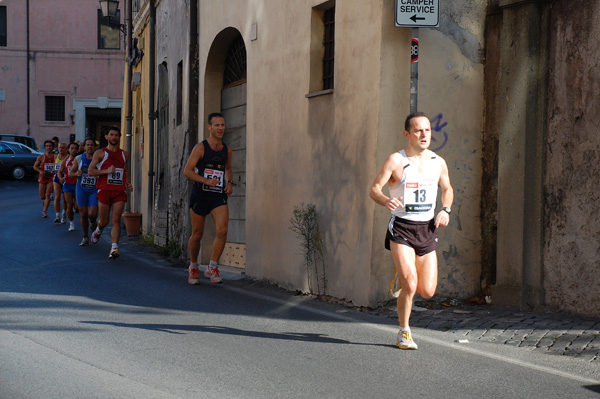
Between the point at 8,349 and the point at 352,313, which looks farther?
the point at 352,313

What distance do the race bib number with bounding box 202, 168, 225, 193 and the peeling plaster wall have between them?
13.2ft

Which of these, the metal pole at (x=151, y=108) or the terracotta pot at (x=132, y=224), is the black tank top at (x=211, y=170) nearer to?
the metal pole at (x=151, y=108)

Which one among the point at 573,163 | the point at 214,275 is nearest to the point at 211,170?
the point at 214,275

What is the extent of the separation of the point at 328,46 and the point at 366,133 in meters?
1.71

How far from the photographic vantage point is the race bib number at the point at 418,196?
7.00m

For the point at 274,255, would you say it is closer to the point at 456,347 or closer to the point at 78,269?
the point at 78,269

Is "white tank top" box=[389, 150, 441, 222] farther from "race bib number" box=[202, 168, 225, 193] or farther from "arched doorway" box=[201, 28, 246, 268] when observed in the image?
"arched doorway" box=[201, 28, 246, 268]

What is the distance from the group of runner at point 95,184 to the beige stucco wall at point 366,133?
14.6 ft

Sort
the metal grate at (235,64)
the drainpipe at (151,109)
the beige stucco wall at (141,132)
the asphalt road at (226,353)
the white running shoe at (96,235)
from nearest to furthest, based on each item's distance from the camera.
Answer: the asphalt road at (226,353), the metal grate at (235,64), the white running shoe at (96,235), the drainpipe at (151,109), the beige stucco wall at (141,132)

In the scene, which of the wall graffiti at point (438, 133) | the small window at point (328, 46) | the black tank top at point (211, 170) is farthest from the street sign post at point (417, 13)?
the black tank top at point (211, 170)

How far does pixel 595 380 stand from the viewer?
236 inches

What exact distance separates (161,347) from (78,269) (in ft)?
18.3

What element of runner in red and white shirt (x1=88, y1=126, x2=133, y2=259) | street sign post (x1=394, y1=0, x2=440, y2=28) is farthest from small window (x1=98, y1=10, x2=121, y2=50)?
Result: street sign post (x1=394, y1=0, x2=440, y2=28)

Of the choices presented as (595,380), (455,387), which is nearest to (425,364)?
(455,387)
